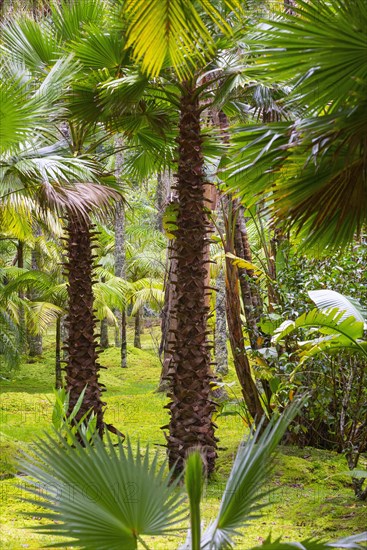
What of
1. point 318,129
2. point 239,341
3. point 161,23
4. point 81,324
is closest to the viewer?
point 161,23

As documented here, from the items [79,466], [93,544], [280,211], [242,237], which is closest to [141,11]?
[280,211]

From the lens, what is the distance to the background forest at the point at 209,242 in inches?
113

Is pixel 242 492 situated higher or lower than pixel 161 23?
lower

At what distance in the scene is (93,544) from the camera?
2609 mm

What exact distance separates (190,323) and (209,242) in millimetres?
910

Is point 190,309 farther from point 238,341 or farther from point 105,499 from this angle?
point 105,499

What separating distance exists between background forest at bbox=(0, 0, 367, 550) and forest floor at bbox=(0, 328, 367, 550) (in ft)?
0.13

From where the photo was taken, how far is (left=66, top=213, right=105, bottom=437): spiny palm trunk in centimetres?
906

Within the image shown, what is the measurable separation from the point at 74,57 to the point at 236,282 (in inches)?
134

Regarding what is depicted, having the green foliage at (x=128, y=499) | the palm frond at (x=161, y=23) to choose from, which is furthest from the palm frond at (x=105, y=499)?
the palm frond at (x=161, y=23)

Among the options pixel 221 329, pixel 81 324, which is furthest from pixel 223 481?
pixel 221 329

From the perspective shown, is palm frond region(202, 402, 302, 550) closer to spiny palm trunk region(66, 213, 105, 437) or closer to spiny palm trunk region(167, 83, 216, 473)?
spiny palm trunk region(167, 83, 216, 473)

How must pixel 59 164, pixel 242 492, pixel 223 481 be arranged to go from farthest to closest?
pixel 223 481
pixel 59 164
pixel 242 492

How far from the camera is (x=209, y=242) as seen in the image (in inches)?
290
